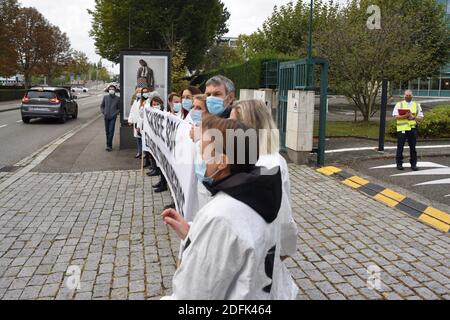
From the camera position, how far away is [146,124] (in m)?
9.57

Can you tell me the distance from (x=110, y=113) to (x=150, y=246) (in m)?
8.69

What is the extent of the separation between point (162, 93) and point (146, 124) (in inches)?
201

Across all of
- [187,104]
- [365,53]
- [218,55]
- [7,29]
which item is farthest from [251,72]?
[218,55]

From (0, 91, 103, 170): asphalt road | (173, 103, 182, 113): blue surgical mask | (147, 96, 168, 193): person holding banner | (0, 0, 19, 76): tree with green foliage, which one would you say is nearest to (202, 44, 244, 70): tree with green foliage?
(0, 0, 19, 76): tree with green foliage

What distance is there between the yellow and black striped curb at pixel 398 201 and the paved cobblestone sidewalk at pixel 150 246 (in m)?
0.22

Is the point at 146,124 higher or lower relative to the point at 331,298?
higher

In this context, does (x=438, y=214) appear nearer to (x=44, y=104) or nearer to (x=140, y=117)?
(x=140, y=117)

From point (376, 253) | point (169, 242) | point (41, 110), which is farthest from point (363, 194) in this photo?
point (41, 110)

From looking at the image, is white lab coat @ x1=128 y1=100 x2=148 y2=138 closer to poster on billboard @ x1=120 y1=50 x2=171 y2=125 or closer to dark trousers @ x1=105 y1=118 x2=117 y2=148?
dark trousers @ x1=105 y1=118 x2=117 y2=148

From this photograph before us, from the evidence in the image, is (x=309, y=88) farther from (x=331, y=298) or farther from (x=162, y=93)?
(x=331, y=298)

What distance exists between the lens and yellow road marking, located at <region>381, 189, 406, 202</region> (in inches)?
308

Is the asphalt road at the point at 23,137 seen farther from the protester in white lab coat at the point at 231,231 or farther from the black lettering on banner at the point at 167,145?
the protester in white lab coat at the point at 231,231

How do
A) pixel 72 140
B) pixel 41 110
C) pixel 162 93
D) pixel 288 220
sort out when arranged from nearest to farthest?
pixel 288 220, pixel 162 93, pixel 72 140, pixel 41 110

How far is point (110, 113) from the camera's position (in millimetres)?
13578
